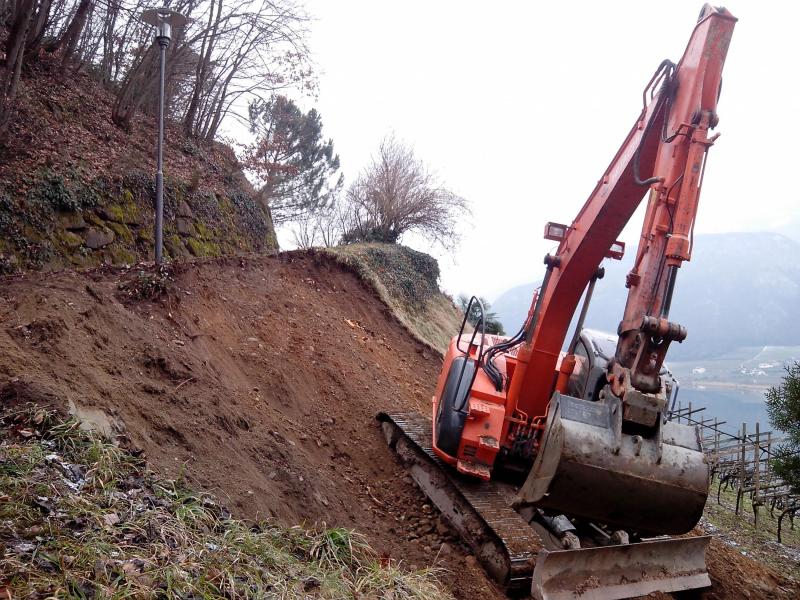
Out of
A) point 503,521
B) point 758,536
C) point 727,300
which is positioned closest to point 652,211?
point 503,521

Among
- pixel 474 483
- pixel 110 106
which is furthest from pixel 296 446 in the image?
pixel 110 106

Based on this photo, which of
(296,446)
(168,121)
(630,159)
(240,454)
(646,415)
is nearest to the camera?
(646,415)

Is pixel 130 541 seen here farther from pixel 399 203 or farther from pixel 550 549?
pixel 399 203

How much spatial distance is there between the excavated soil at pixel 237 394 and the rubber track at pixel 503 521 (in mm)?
286

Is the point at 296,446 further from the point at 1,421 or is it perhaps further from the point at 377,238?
the point at 377,238

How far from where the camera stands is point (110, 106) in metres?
12.4

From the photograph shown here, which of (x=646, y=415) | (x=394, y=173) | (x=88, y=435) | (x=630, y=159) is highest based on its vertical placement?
(x=394, y=173)

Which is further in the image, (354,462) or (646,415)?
(354,462)

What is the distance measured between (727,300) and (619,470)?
3751 inches

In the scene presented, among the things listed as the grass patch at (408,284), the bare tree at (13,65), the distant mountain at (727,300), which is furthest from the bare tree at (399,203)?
the distant mountain at (727,300)

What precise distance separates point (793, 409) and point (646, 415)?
6.30 meters

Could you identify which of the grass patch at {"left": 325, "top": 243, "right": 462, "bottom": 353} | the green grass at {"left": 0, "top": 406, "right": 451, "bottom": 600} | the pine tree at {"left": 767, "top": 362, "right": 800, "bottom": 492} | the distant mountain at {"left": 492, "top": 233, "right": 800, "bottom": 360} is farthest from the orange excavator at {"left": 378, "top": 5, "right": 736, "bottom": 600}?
the distant mountain at {"left": 492, "top": 233, "right": 800, "bottom": 360}

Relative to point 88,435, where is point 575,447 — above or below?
above

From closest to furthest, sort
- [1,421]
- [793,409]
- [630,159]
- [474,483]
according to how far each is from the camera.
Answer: [1,421]
[630,159]
[474,483]
[793,409]
